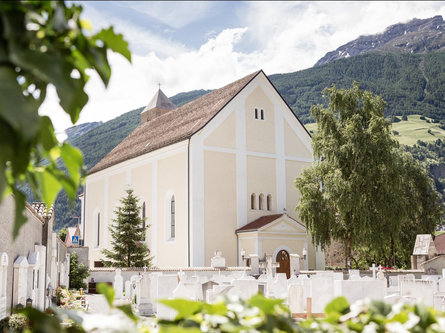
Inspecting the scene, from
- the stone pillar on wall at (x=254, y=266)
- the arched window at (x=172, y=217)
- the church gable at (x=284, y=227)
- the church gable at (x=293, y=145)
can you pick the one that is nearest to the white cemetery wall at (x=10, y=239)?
the stone pillar on wall at (x=254, y=266)

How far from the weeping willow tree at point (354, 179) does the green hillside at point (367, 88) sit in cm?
13381

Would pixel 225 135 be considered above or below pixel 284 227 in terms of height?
above

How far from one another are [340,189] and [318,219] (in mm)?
2451

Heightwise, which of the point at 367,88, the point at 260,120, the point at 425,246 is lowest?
the point at 425,246

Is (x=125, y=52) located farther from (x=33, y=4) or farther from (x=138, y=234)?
(x=138, y=234)

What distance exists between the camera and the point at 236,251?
35406 millimetres

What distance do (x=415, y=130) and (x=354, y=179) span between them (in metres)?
143

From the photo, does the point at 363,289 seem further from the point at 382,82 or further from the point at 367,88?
the point at 382,82

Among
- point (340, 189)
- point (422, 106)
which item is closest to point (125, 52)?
point (340, 189)

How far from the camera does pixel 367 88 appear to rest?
172625 millimetres

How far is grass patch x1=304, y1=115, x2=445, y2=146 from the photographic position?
15689cm

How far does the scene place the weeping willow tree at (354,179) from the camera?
31.4 m

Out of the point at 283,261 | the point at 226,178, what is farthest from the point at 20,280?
the point at 226,178

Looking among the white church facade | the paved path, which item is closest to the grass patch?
the white church facade
